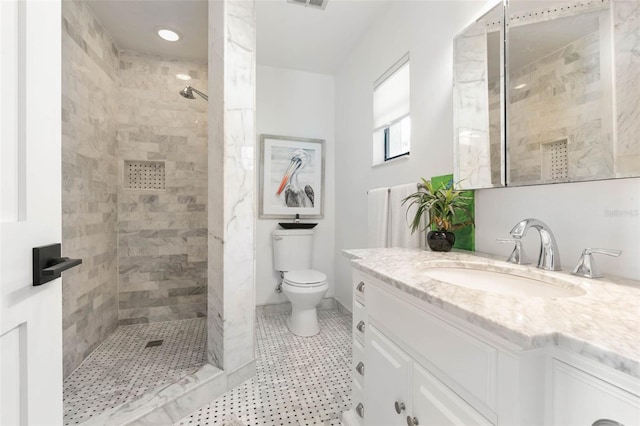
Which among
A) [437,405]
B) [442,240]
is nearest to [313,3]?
[442,240]

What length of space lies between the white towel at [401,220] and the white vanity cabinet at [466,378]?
0.60 meters

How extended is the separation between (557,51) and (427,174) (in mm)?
772

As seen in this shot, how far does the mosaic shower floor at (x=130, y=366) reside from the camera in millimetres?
1467

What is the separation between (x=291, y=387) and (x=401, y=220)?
1217 mm

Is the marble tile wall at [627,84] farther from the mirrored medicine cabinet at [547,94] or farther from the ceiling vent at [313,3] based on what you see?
the ceiling vent at [313,3]

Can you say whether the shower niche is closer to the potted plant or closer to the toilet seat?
the toilet seat

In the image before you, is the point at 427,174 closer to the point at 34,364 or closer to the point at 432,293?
the point at 432,293

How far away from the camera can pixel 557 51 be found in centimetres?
98

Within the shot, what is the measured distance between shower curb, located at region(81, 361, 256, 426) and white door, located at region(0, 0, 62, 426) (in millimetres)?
752

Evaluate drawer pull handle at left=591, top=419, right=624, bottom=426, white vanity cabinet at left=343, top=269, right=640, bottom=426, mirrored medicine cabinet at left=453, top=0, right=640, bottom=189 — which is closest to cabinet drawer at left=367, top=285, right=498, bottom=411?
white vanity cabinet at left=343, top=269, right=640, bottom=426

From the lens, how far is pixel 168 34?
89.4 inches

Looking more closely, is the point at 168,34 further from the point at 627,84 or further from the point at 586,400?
the point at 586,400

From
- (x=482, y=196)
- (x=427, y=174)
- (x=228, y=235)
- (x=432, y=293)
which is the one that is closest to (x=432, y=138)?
(x=427, y=174)

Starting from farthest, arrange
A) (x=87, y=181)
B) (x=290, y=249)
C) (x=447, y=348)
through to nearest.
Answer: (x=290, y=249), (x=87, y=181), (x=447, y=348)
